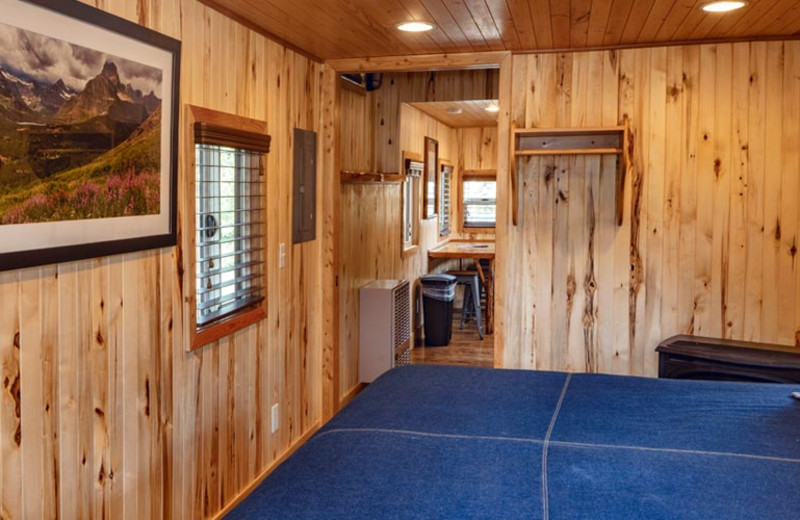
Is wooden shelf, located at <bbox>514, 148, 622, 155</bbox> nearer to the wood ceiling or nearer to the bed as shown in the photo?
the wood ceiling

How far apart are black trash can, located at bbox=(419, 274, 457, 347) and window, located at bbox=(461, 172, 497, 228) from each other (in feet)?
8.00

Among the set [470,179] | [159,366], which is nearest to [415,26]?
[159,366]

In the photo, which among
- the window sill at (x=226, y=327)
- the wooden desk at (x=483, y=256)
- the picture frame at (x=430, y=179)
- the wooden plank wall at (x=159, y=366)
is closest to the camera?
the wooden plank wall at (x=159, y=366)

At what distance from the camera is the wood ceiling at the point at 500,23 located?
2.96 m

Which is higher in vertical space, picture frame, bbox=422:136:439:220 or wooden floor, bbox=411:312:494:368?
picture frame, bbox=422:136:439:220

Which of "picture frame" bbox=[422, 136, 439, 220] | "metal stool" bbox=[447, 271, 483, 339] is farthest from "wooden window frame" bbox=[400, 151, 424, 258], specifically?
"metal stool" bbox=[447, 271, 483, 339]

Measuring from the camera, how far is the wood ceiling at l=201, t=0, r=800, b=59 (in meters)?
2.96

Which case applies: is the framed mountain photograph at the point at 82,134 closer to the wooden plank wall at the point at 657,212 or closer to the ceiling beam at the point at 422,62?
the ceiling beam at the point at 422,62

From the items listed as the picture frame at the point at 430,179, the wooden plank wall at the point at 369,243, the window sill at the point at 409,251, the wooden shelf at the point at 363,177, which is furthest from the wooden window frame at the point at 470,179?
the wooden shelf at the point at 363,177

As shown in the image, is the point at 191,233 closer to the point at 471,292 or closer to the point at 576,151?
the point at 576,151

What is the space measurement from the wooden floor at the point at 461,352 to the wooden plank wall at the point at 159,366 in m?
2.53

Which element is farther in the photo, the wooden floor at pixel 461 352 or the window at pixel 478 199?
the window at pixel 478 199

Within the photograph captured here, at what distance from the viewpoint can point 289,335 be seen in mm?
3896

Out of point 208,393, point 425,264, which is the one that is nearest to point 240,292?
point 208,393
